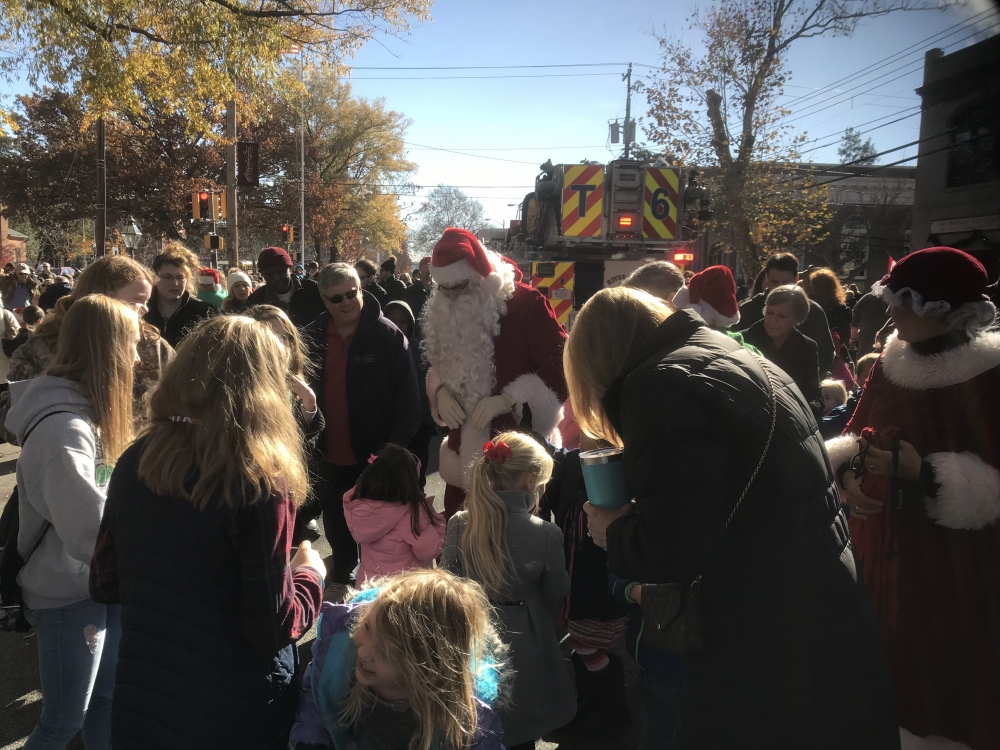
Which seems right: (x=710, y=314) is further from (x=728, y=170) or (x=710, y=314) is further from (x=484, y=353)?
(x=728, y=170)

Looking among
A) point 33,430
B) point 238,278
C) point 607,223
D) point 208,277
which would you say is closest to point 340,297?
point 33,430

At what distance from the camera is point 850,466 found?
2.44m

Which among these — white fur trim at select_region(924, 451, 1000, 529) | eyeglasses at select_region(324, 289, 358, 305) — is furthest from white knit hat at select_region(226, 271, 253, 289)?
white fur trim at select_region(924, 451, 1000, 529)

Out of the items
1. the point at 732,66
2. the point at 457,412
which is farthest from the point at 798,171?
the point at 457,412

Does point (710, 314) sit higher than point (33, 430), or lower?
higher

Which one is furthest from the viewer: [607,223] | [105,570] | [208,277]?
[607,223]

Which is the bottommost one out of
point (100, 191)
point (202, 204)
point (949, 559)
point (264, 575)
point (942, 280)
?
point (949, 559)

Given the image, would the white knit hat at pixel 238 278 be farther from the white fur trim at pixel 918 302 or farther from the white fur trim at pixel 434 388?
the white fur trim at pixel 918 302

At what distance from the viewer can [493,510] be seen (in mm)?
2527

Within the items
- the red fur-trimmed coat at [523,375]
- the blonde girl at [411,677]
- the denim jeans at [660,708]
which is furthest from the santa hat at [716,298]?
the blonde girl at [411,677]

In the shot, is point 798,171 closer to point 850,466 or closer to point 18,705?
point 850,466

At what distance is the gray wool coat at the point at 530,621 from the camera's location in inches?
94.3

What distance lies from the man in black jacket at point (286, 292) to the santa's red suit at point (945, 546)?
3.98 metres

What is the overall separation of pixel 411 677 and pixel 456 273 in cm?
217
